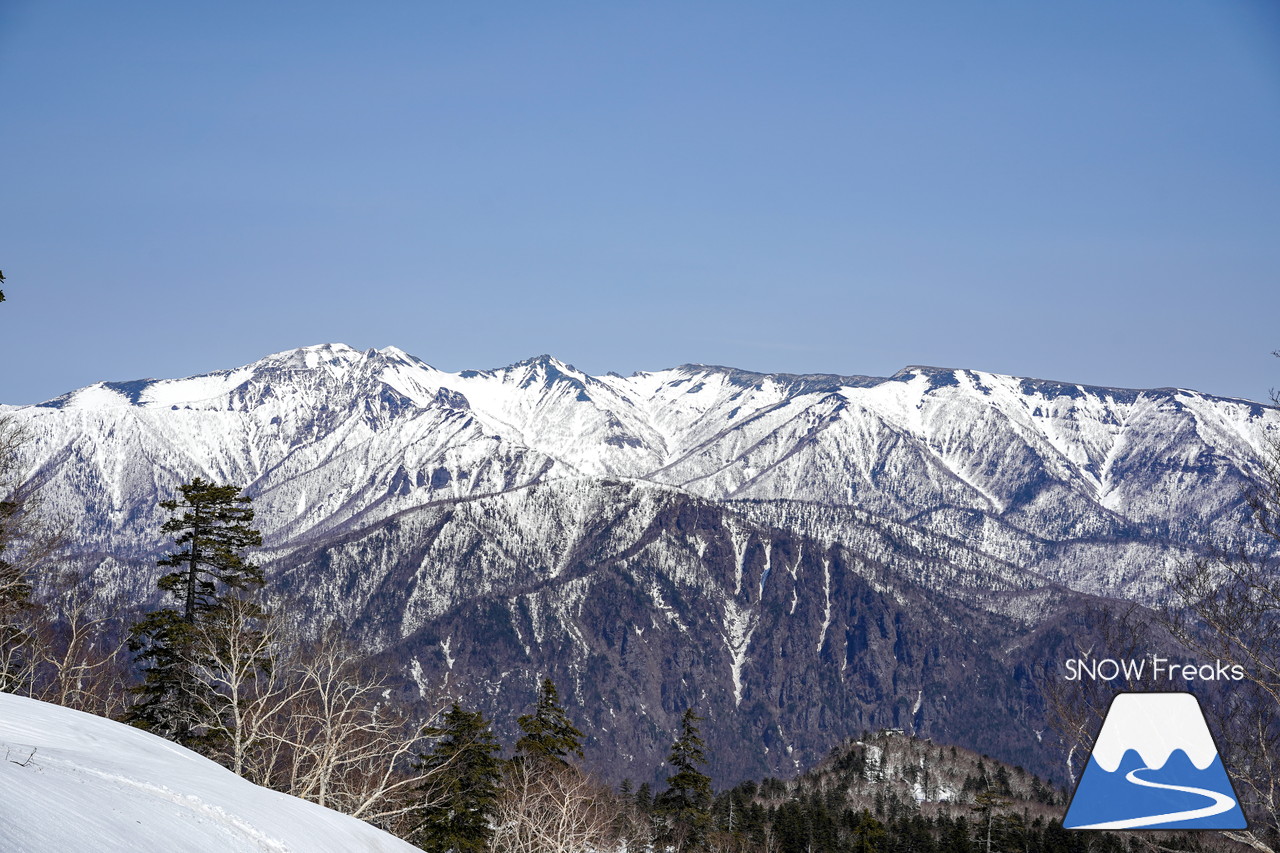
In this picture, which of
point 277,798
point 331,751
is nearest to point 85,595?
point 331,751

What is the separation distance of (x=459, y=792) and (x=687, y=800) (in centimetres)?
2305

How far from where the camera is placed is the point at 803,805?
5984 inches

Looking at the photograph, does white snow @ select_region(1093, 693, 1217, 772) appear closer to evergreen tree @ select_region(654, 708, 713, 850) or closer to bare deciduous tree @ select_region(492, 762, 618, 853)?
bare deciduous tree @ select_region(492, 762, 618, 853)

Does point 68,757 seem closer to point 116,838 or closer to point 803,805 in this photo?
point 116,838

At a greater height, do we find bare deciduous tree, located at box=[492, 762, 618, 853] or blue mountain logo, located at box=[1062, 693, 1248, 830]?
blue mountain logo, located at box=[1062, 693, 1248, 830]

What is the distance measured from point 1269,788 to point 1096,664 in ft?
16.6

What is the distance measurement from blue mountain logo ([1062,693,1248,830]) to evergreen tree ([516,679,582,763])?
128ft

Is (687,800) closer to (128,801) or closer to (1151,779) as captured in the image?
(1151,779)

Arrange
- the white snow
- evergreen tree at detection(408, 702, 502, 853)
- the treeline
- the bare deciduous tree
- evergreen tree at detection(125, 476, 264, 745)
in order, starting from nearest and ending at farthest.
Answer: the white snow, the treeline, evergreen tree at detection(125, 476, 264, 745), the bare deciduous tree, evergreen tree at detection(408, 702, 502, 853)

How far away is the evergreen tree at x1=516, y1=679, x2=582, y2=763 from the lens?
54.8 metres

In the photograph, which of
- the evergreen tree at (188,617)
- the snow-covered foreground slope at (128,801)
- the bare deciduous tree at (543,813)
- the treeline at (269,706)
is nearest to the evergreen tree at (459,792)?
the treeline at (269,706)

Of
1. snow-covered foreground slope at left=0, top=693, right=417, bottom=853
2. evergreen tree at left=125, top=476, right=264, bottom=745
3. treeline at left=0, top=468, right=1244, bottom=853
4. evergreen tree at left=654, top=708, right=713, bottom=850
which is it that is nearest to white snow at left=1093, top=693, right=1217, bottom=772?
snow-covered foreground slope at left=0, top=693, right=417, bottom=853

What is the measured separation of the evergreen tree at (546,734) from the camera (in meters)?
54.8

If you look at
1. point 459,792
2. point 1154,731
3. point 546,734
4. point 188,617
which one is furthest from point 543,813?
point 1154,731
